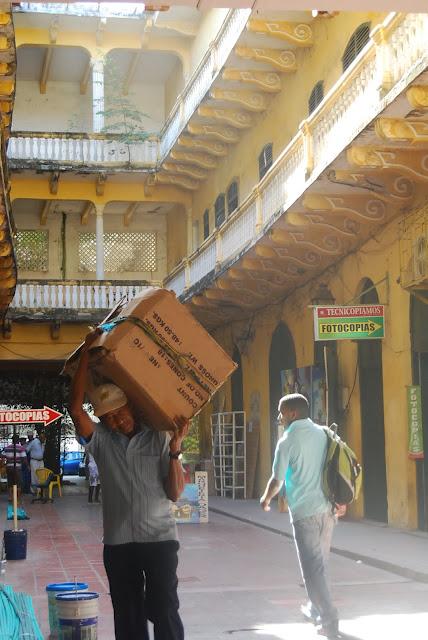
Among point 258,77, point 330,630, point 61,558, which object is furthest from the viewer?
point 258,77

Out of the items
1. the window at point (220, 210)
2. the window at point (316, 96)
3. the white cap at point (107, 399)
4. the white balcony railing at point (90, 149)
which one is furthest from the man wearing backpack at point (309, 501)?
the white balcony railing at point (90, 149)

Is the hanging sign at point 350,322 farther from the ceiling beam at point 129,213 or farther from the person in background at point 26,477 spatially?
the ceiling beam at point 129,213

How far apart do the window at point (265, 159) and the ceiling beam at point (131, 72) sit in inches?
385

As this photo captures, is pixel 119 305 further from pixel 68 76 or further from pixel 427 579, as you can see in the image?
pixel 68 76

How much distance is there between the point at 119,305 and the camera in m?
6.72

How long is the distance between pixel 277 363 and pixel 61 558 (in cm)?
1176

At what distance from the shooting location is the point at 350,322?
17.0m

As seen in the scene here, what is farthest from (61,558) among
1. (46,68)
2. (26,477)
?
(46,68)

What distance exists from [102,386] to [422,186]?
10745mm

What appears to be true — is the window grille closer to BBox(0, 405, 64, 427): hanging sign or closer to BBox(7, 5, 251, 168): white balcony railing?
BBox(7, 5, 251, 168): white balcony railing

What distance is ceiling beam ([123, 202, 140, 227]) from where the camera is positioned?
114ft

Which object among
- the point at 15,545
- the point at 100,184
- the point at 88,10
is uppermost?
the point at 88,10

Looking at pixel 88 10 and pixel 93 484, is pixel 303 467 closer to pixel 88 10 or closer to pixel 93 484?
pixel 93 484

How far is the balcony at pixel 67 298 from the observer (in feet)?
101
